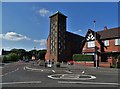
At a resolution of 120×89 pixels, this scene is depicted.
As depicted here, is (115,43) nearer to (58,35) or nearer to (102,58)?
(102,58)

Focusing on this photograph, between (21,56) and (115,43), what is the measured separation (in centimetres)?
12354

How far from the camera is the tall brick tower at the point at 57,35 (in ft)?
256

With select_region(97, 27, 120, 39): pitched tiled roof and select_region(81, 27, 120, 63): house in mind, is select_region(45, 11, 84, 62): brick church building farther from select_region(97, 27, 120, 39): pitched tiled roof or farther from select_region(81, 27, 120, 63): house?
select_region(97, 27, 120, 39): pitched tiled roof

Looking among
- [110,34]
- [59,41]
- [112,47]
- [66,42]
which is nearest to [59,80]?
[112,47]

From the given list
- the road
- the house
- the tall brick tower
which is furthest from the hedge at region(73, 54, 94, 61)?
the road

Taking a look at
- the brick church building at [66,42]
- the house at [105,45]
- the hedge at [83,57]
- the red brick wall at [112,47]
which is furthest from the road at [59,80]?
the brick church building at [66,42]

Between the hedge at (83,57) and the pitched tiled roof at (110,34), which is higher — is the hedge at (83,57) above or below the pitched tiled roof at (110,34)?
below

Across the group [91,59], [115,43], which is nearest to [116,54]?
[115,43]

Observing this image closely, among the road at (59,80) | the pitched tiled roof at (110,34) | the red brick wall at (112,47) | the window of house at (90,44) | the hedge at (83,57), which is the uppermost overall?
the pitched tiled roof at (110,34)

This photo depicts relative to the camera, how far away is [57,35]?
79.0 metres

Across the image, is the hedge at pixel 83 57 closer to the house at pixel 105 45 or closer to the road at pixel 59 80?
the house at pixel 105 45

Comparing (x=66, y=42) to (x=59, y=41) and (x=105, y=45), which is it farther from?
(x=105, y=45)

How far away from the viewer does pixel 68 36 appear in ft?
284

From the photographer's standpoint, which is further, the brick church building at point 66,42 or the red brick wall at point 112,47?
the brick church building at point 66,42
